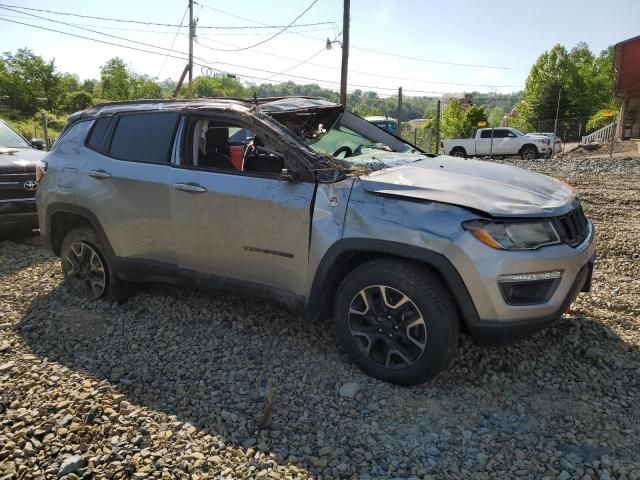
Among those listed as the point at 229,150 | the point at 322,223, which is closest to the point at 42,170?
the point at 229,150

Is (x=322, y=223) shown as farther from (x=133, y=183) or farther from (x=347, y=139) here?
(x=133, y=183)

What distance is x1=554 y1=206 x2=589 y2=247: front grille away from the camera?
3.05 metres

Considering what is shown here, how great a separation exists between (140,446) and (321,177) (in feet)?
6.01

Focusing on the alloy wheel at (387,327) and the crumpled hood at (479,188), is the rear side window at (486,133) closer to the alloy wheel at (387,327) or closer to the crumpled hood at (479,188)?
the crumpled hood at (479,188)

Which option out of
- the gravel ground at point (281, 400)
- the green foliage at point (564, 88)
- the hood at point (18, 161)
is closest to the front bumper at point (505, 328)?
the gravel ground at point (281, 400)

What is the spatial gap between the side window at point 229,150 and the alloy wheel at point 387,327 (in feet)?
3.52

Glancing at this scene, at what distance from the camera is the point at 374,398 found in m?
3.09

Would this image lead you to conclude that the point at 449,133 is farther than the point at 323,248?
Yes

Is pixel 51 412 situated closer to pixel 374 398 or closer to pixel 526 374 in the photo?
pixel 374 398

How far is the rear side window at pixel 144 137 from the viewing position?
3.99 metres

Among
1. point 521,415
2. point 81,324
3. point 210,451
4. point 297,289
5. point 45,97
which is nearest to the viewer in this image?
point 210,451

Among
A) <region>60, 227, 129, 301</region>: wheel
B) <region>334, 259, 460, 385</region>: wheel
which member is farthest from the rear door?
<region>334, 259, 460, 385</region>: wheel

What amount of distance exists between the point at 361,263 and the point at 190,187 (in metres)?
1.34

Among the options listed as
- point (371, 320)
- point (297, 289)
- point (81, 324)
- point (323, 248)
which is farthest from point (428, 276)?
point (81, 324)
